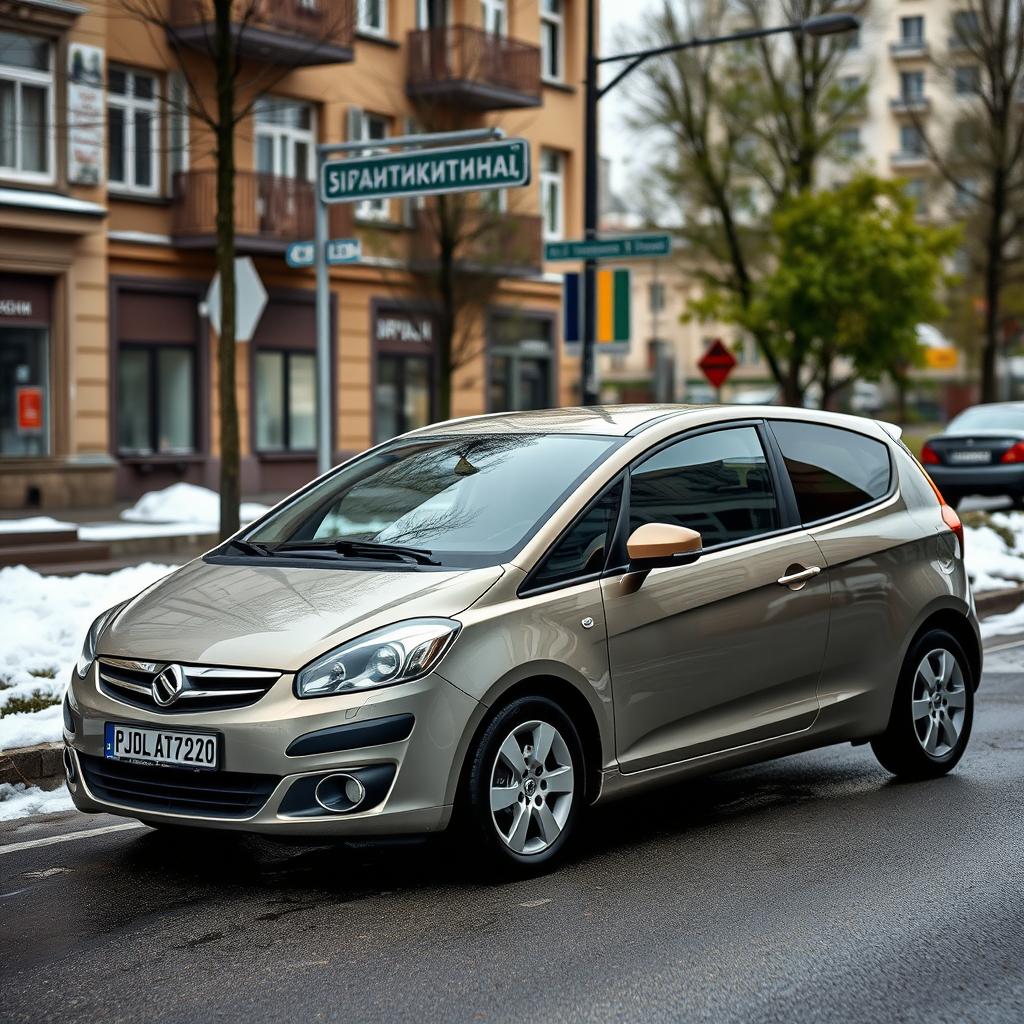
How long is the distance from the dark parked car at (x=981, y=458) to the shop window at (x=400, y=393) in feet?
33.8

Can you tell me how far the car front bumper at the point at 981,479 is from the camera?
24.3 metres

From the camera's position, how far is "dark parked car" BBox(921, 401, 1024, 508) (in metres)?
24.4

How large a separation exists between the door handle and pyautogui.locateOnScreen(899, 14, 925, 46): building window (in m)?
86.4

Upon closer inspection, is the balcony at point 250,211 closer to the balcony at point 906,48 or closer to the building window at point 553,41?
the building window at point 553,41

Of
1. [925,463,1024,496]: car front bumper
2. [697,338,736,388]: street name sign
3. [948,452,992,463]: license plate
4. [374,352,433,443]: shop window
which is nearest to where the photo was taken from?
[697,338,736,388]: street name sign

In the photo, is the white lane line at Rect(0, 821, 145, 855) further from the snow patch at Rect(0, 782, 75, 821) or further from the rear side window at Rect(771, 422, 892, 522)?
the rear side window at Rect(771, 422, 892, 522)

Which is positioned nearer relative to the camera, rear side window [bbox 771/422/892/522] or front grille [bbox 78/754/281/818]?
front grille [bbox 78/754/281/818]

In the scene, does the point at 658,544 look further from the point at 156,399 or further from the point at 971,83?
the point at 971,83

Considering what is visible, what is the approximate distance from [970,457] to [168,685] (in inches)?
818

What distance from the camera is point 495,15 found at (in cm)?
3369

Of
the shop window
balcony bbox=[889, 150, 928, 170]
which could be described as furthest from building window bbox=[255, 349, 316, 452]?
balcony bbox=[889, 150, 928, 170]

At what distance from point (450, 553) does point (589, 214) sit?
1447 centimetres

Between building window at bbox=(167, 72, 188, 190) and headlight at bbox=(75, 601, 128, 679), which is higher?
building window at bbox=(167, 72, 188, 190)

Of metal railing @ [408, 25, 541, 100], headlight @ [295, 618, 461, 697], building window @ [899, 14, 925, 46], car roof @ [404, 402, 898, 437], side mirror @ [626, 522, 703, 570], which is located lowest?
headlight @ [295, 618, 461, 697]
